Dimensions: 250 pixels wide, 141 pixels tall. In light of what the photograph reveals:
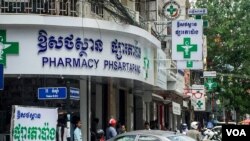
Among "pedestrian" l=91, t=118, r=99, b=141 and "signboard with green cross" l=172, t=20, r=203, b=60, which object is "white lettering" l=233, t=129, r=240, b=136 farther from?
"signboard with green cross" l=172, t=20, r=203, b=60

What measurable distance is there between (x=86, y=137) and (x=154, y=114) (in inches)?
632

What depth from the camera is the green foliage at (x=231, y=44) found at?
44.5 m

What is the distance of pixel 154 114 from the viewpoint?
36.8 metres

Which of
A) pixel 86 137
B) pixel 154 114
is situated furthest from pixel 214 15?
pixel 86 137

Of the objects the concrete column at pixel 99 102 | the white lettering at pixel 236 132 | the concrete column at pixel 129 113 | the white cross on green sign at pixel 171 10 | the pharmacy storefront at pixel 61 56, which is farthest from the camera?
the concrete column at pixel 129 113

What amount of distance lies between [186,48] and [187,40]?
0.40 meters

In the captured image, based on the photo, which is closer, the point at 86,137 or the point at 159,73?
the point at 86,137

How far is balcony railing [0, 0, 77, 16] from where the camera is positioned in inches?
723

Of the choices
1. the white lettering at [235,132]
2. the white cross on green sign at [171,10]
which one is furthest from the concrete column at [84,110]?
the white lettering at [235,132]

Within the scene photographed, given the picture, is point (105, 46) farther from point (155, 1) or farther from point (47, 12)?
point (155, 1)

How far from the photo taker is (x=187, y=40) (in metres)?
23.9

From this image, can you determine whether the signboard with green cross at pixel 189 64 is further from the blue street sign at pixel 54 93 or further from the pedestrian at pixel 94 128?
the blue street sign at pixel 54 93

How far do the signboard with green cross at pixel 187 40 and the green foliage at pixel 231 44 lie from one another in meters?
20.7

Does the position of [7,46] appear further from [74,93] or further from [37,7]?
[74,93]
